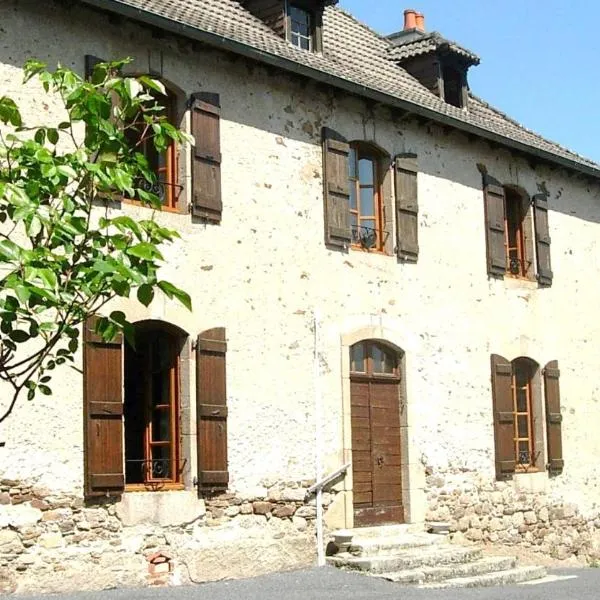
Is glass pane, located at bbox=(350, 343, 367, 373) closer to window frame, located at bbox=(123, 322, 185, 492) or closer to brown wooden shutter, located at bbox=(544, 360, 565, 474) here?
window frame, located at bbox=(123, 322, 185, 492)

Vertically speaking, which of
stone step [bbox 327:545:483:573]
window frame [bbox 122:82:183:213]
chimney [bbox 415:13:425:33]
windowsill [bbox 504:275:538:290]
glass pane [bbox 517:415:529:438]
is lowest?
stone step [bbox 327:545:483:573]

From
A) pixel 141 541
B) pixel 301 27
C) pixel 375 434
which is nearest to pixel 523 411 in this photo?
pixel 375 434

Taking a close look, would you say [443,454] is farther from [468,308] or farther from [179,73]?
[179,73]

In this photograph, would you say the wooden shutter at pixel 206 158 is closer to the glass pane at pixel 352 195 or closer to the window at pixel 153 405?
the window at pixel 153 405

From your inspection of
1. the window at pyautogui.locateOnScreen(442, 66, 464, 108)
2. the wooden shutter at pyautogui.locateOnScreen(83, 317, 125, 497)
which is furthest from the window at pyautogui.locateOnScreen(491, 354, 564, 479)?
the wooden shutter at pyautogui.locateOnScreen(83, 317, 125, 497)

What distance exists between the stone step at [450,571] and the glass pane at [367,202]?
421cm

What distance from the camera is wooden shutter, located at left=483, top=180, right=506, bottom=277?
15344 mm

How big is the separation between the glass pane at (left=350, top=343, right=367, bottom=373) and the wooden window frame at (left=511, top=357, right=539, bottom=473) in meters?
2.99

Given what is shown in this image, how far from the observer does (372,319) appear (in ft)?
44.1

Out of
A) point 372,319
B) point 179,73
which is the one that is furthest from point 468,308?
point 179,73

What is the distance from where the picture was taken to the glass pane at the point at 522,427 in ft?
51.7

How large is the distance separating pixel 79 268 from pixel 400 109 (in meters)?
9.29

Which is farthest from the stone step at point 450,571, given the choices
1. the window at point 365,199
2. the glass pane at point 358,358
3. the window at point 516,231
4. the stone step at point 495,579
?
the window at point 516,231

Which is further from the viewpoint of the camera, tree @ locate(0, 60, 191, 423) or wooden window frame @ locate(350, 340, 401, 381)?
wooden window frame @ locate(350, 340, 401, 381)
